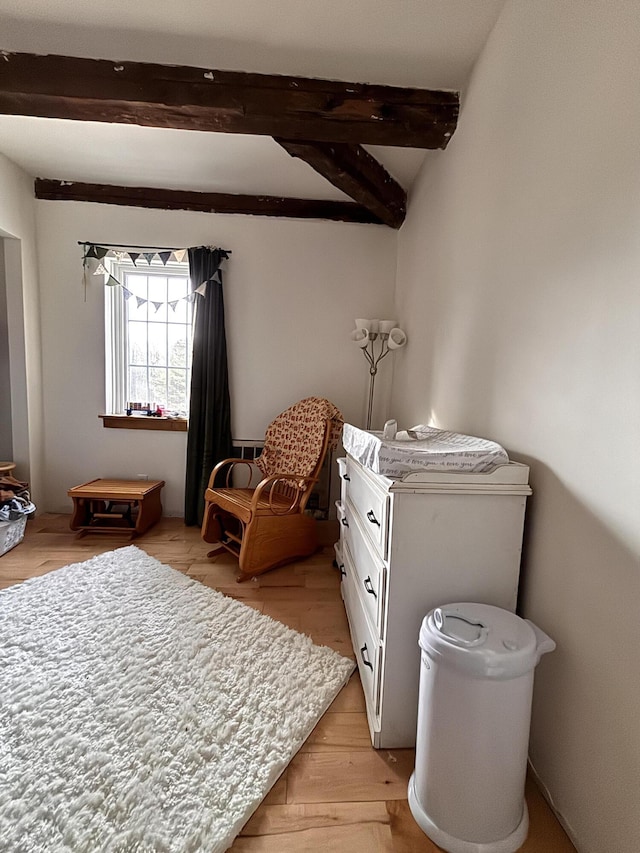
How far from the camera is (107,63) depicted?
1.84 metres

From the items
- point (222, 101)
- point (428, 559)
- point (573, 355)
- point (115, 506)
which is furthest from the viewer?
point (115, 506)

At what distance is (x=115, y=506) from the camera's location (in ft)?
10.7

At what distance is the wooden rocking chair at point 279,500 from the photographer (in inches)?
92.4

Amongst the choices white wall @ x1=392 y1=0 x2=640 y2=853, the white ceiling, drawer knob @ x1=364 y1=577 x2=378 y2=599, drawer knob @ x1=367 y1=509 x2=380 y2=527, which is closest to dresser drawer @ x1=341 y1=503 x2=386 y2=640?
drawer knob @ x1=364 y1=577 x2=378 y2=599

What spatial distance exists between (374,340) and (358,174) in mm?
1119

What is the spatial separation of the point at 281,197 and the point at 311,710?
10.7 ft

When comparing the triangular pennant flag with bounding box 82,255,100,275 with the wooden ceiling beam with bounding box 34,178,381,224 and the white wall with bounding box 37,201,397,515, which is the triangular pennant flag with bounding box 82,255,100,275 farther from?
the wooden ceiling beam with bounding box 34,178,381,224

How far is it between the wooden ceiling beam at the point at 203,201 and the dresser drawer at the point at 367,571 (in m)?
2.37

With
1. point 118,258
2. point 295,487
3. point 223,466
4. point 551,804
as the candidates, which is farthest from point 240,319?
point 551,804

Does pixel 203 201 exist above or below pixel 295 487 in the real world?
above

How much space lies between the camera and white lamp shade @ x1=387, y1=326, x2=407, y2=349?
9.07ft

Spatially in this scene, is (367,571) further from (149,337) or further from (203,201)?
(203,201)

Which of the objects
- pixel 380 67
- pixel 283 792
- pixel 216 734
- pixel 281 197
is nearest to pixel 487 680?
pixel 283 792

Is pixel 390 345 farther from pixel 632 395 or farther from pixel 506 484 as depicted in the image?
pixel 632 395
